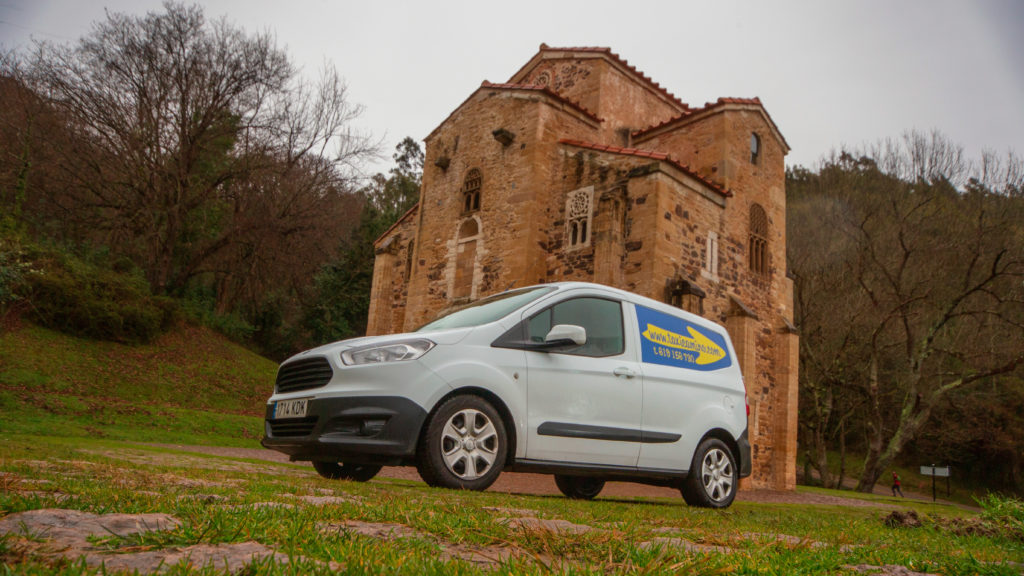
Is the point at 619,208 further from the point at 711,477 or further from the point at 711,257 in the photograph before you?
the point at 711,477

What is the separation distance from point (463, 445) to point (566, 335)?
1.34m

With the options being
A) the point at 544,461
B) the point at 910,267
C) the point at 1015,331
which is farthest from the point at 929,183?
the point at 544,461

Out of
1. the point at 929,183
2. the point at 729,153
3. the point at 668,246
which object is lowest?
the point at 668,246

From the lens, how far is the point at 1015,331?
26094 millimetres

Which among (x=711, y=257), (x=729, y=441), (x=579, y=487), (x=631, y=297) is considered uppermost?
(x=711, y=257)

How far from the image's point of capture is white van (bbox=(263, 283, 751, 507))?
18.4 feet

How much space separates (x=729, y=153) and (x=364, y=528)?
1813 cm

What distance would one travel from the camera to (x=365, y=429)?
218 inches

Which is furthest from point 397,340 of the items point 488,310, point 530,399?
point 530,399

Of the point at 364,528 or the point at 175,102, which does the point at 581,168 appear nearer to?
the point at 364,528

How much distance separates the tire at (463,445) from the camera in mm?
5559

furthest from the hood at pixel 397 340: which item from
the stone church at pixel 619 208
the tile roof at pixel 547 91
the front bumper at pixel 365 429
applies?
the tile roof at pixel 547 91

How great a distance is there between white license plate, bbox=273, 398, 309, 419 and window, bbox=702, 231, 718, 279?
42.4ft

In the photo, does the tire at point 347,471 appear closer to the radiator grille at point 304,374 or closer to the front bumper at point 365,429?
the radiator grille at point 304,374
